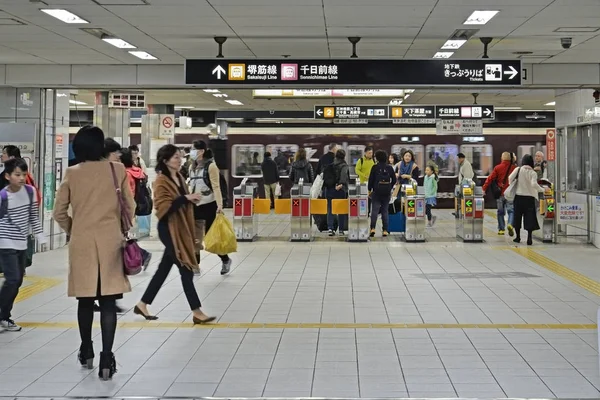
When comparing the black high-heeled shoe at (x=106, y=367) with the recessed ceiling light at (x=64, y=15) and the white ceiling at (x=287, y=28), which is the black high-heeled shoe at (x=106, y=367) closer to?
the white ceiling at (x=287, y=28)

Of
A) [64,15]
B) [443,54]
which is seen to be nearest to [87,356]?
[64,15]

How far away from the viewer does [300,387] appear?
4.76 meters

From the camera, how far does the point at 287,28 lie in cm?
938

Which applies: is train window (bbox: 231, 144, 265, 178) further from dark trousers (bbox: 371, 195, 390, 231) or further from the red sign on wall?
the red sign on wall

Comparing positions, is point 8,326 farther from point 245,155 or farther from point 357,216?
point 245,155

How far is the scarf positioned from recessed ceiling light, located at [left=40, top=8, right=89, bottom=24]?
2960 millimetres

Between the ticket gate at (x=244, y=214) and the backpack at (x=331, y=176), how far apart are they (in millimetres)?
1425

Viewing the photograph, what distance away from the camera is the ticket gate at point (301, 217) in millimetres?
14062

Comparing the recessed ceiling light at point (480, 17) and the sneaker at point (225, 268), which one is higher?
the recessed ceiling light at point (480, 17)

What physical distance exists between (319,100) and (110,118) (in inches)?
225

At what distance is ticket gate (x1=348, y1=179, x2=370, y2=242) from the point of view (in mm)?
13812

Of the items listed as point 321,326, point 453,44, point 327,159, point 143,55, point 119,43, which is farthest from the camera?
point 327,159

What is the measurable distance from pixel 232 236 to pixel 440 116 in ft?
32.5

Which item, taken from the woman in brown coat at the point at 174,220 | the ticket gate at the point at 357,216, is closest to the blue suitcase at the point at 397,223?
the ticket gate at the point at 357,216
